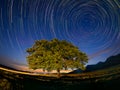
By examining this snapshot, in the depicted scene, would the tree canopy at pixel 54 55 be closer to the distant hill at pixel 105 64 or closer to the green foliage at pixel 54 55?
the green foliage at pixel 54 55

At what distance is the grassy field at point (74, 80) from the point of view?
807 cm

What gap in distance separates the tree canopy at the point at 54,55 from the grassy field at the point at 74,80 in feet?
1.42

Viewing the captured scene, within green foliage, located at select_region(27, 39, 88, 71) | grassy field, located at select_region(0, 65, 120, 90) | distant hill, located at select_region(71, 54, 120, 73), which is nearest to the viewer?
grassy field, located at select_region(0, 65, 120, 90)

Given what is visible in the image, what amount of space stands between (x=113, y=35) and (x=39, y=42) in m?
2.47

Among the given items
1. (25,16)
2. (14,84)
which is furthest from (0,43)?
(14,84)

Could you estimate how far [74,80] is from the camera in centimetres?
845

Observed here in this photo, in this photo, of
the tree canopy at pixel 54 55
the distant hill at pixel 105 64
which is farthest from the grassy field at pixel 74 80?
the tree canopy at pixel 54 55

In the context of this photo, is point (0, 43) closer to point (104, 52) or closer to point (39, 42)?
point (39, 42)

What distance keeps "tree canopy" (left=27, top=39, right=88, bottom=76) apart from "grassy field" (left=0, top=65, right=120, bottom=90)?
0.43 m

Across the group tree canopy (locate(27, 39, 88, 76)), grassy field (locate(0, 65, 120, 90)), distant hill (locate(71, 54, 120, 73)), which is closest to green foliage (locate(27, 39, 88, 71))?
tree canopy (locate(27, 39, 88, 76))

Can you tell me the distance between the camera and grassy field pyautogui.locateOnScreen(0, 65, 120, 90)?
26.5ft

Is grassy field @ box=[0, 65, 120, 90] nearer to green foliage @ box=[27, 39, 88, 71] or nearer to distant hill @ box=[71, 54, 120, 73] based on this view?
distant hill @ box=[71, 54, 120, 73]

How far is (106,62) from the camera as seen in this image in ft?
29.3

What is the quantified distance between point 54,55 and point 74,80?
1.16 m
